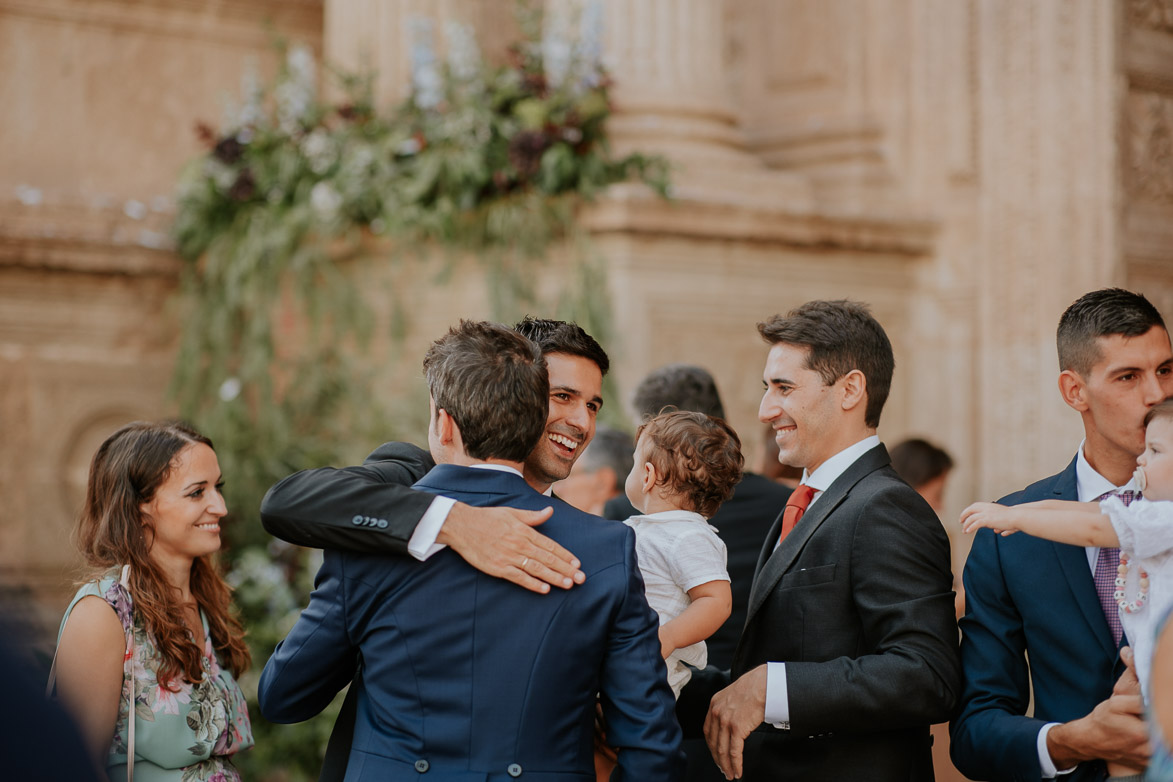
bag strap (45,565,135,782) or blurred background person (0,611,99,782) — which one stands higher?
blurred background person (0,611,99,782)

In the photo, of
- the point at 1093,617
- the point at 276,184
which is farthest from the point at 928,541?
the point at 276,184

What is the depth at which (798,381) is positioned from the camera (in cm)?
315

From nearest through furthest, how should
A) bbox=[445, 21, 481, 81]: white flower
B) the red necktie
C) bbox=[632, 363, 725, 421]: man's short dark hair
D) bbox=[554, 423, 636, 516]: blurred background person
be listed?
the red necktie
bbox=[632, 363, 725, 421]: man's short dark hair
bbox=[554, 423, 636, 516]: blurred background person
bbox=[445, 21, 481, 81]: white flower

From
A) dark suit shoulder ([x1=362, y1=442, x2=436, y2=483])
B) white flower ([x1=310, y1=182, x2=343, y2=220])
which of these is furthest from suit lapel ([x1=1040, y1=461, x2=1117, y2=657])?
white flower ([x1=310, y1=182, x2=343, y2=220])

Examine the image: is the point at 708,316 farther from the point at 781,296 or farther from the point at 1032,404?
the point at 1032,404

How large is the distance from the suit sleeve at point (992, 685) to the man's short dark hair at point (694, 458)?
61 cm

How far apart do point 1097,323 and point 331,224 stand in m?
5.02

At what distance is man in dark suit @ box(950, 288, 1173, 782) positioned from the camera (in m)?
2.87

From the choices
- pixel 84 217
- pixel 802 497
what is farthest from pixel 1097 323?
pixel 84 217

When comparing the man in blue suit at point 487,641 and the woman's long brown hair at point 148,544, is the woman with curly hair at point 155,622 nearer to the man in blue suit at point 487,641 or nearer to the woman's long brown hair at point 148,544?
the woman's long brown hair at point 148,544

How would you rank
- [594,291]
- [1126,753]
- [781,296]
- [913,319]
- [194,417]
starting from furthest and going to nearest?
[194,417] < [913,319] < [781,296] < [594,291] < [1126,753]

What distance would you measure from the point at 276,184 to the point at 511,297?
1936mm

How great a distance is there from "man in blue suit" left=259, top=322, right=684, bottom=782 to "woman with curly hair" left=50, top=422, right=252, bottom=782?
1.81 feet

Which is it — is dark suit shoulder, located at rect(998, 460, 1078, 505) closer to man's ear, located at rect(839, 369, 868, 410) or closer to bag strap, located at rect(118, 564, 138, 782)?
man's ear, located at rect(839, 369, 868, 410)
